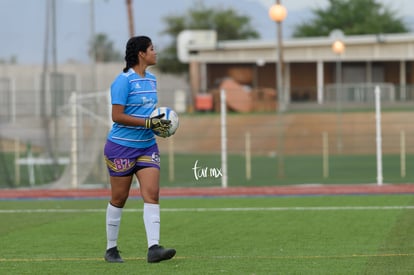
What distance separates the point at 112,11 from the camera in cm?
3722

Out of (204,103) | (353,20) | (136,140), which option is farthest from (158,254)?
(353,20)

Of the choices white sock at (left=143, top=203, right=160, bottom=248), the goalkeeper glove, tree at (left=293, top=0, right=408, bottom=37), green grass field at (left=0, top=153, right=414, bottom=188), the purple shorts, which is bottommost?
green grass field at (left=0, top=153, right=414, bottom=188)

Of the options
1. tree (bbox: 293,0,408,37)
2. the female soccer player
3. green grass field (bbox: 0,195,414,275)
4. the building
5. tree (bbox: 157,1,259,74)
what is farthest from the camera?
tree (bbox: 157,1,259,74)

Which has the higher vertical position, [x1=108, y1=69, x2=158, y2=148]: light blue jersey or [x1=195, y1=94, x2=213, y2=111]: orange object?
[x1=195, y1=94, x2=213, y2=111]: orange object

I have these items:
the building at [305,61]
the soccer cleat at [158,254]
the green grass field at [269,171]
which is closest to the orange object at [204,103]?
the green grass field at [269,171]

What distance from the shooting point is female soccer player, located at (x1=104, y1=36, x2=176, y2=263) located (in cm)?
1029

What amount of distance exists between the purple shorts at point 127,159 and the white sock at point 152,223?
0.39 metres

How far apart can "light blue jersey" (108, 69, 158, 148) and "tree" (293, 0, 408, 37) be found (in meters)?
66.7

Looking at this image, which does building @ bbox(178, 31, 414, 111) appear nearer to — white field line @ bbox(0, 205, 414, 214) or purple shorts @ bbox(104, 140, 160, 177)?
white field line @ bbox(0, 205, 414, 214)

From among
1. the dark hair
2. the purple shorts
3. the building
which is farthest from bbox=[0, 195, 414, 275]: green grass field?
the building

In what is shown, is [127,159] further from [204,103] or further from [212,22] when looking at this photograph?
[212,22]

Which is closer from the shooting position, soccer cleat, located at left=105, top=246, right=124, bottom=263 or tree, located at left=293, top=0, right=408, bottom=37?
soccer cleat, located at left=105, top=246, right=124, bottom=263

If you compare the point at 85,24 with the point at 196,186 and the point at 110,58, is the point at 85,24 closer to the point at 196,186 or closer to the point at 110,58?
the point at 196,186

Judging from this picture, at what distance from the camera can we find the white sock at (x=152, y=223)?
33.6 feet
